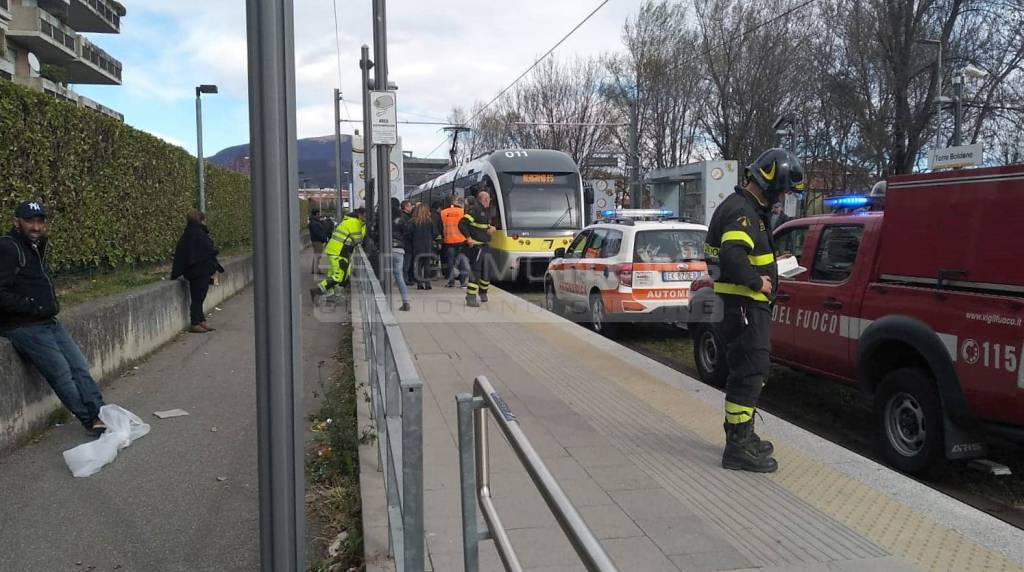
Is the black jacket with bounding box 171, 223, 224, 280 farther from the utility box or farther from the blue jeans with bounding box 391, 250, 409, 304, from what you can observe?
the utility box

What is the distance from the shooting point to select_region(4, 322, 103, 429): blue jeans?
538 centimetres

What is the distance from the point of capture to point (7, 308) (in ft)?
17.0

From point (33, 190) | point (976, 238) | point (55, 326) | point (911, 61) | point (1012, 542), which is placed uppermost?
point (911, 61)

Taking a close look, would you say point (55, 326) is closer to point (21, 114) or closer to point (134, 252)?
point (21, 114)

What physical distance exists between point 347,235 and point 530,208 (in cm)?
631

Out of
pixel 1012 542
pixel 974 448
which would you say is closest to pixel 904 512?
pixel 1012 542

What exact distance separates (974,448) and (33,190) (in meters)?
8.42

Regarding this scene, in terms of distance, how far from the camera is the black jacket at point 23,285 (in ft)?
16.9

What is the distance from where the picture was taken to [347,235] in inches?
488

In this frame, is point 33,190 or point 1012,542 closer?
point 1012,542

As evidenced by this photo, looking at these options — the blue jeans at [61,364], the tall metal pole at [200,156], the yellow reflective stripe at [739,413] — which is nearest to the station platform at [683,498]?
the yellow reflective stripe at [739,413]

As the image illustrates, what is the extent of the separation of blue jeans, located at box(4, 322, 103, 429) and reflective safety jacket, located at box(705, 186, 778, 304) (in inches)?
179

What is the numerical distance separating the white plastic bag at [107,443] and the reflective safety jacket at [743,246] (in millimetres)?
4218

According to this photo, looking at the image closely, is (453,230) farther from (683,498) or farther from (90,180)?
(683,498)
